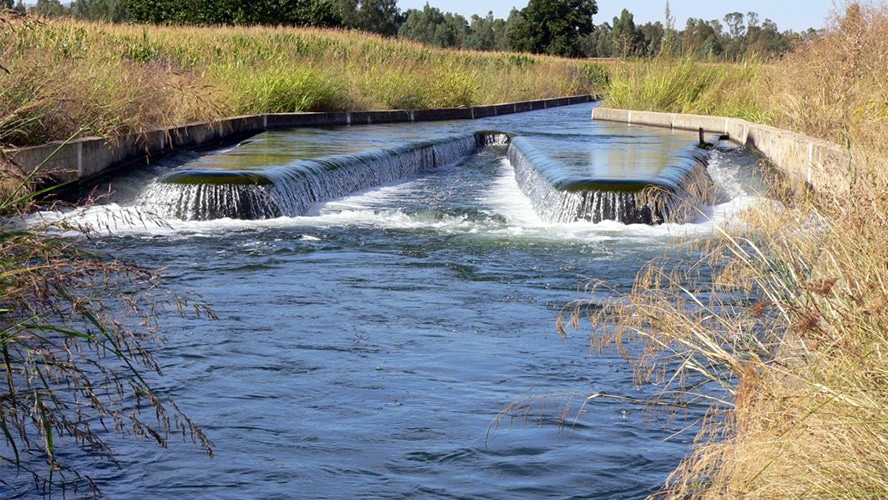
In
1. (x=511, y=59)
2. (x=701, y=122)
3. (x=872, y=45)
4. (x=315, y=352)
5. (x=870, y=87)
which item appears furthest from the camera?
(x=511, y=59)

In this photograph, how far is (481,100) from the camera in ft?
93.8

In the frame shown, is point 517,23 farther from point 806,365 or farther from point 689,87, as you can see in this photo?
point 806,365

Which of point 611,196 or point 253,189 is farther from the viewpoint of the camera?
point 253,189

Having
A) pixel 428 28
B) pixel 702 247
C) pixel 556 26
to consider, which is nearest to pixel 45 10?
pixel 702 247

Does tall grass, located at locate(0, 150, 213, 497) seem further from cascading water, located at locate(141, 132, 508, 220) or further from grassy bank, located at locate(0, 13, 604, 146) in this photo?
cascading water, located at locate(141, 132, 508, 220)

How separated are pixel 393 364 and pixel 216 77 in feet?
47.4

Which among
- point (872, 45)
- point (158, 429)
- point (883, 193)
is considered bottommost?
point (158, 429)

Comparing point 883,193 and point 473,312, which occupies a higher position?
point 883,193

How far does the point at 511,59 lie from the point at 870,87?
88.8ft

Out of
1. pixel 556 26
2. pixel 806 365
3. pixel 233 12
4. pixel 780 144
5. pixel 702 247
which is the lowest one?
pixel 702 247

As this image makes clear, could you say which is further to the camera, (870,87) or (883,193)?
(870,87)

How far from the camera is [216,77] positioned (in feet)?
64.2

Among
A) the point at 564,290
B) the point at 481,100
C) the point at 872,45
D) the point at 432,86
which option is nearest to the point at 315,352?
the point at 564,290

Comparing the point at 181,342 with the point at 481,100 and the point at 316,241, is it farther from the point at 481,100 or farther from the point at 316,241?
the point at 481,100
